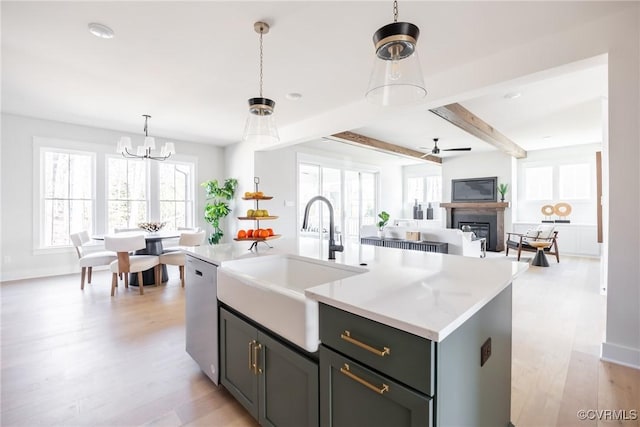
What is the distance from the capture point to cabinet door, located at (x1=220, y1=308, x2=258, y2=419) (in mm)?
1487

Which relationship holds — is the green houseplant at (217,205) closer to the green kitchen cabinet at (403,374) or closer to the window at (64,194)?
the window at (64,194)

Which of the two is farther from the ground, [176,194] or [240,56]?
[240,56]

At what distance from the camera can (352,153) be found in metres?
7.75

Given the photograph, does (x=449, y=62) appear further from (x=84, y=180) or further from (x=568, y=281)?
(x=84, y=180)

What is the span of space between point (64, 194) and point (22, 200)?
0.54m

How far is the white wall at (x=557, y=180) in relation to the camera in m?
6.91

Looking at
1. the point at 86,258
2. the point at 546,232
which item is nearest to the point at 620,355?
the point at 546,232

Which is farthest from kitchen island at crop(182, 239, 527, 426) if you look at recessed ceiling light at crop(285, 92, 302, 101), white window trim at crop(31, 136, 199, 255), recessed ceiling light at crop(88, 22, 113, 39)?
white window trim at crop(31, 136, 199, 255)

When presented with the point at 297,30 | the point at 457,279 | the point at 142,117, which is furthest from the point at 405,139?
the point at 457,279

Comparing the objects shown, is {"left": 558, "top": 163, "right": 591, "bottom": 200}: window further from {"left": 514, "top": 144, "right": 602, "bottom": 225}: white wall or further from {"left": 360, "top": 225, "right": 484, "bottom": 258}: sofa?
{"left": 360, "top": 225, "right": 484, "bottom": 258}: sofa

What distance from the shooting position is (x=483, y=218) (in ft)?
26.3

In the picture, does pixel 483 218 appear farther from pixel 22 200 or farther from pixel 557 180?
pixel 22 200

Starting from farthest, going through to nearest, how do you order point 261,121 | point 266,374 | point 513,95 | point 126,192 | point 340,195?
point 340,195 → point 126,192 → point 513,95 → point 261,121 → point 266,374

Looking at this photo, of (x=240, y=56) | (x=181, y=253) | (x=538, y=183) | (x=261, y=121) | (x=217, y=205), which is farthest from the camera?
(x=538, y=183)
